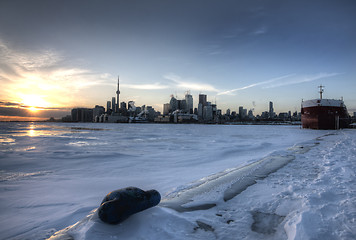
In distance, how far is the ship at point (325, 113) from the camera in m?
33.6

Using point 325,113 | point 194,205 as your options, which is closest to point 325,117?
point 325,113

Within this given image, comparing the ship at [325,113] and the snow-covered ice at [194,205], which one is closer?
the snow-covered ice at [194,205]

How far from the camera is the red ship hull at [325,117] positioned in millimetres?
33594

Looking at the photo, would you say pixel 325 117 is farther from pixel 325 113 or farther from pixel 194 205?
pixel 194 205

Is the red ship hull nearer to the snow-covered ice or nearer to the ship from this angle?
the ship

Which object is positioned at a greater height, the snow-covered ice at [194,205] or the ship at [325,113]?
the ship at [325,113]

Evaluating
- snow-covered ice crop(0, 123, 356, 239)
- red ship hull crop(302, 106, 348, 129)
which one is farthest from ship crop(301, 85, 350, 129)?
snow-covered ice crop(0, 123, 356, 239)

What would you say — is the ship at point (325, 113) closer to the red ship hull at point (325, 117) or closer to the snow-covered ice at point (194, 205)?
the red ship hull at point (325, 117)

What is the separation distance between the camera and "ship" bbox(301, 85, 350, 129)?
3362 centimetres

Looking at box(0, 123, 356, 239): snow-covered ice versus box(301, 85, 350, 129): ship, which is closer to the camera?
box(0, 123, 356, 239): snow-covered ice

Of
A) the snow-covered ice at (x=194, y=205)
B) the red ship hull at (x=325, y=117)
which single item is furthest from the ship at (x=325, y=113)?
the snow-covered ice at (x=194, y=205)

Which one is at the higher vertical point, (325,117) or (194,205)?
(325,117)

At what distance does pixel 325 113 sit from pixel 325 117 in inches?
28.3

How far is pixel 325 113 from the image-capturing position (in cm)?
3347
